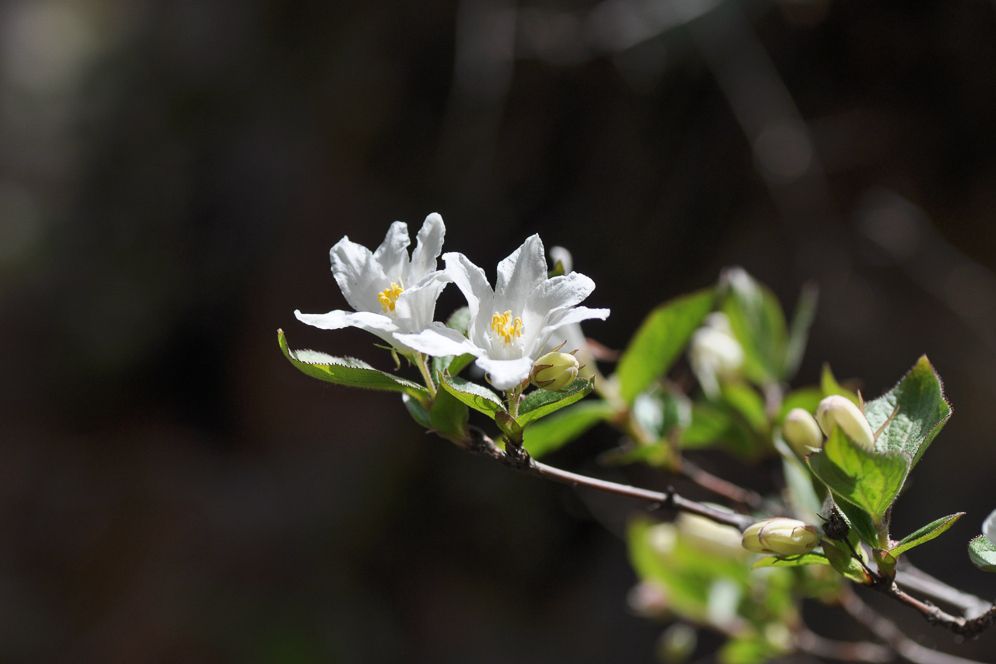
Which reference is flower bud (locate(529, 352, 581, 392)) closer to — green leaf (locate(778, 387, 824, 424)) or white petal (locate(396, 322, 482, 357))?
white petal (locate(396, 322, 482, 357))

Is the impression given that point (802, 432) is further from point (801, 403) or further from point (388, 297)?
point (388, 297)

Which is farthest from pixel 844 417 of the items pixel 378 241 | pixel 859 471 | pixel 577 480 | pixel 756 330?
pixel 378 241

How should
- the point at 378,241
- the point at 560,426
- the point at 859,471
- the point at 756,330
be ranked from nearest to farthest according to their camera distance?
the point at 859,471
the point at 560,426
the point at 756,330
the point at 378,241

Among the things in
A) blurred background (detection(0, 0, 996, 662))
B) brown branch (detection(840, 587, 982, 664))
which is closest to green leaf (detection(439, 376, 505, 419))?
brown branch (detection(840, 587, 982, 664))

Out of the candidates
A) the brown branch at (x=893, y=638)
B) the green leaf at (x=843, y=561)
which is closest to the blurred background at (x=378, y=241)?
the brown branch at (x=893, y=638)

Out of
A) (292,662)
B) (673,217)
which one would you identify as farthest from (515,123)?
(292,662)

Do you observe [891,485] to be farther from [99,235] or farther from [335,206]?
[99,235]
